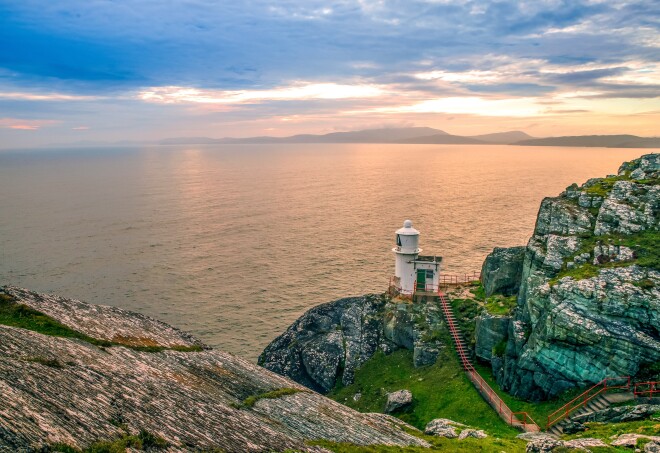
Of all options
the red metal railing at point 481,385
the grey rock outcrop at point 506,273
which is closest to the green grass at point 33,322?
the red metal railing at point 481,385

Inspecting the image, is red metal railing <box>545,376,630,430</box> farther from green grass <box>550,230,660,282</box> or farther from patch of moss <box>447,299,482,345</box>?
patch of moss <box>447,299,482,345</box>

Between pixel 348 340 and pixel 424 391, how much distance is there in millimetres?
9840

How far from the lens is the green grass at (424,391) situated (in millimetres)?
33406

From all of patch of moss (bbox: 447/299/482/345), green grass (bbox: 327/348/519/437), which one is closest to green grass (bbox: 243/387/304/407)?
green grass (bbox: 327/348/519/437)

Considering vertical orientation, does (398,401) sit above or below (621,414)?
below

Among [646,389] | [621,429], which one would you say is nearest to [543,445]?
[621,429]

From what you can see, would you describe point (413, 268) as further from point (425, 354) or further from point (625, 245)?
point (625, 245)

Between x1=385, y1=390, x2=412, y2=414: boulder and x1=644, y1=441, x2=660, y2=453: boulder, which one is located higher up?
x1=644, y1=441, x2=660, y2=453: boulder

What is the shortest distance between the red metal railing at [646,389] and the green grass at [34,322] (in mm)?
28090

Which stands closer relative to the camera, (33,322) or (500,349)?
(33,322)

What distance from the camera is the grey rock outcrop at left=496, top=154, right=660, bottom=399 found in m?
30.1

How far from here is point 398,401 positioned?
35875mm

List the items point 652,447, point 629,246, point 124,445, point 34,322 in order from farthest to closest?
point 629,246
point 34,322
point 652,447
point 124,445

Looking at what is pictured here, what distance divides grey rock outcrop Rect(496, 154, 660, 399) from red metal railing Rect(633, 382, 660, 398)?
867 millimetres
